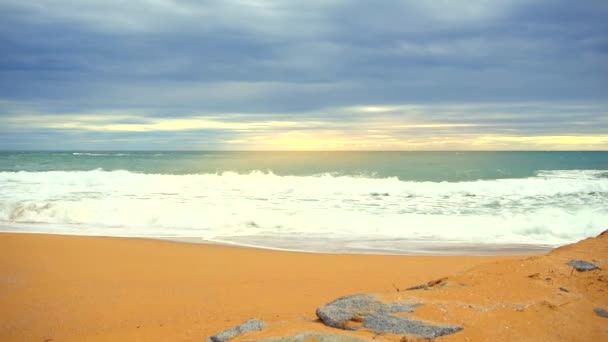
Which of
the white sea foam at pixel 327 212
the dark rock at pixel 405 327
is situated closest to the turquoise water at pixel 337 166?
the white sea foam at pixel 327 212

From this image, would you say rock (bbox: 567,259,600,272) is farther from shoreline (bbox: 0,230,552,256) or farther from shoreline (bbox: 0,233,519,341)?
shoreline (bbox: 0,230,552,256)

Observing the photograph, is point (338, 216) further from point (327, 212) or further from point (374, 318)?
point (374, 318)

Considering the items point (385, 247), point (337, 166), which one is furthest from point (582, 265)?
point (337, 166)

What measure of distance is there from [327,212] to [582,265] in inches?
403

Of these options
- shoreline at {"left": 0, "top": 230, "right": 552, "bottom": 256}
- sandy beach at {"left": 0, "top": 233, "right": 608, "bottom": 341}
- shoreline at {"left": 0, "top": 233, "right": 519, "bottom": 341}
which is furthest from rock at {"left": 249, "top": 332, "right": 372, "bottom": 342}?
shoreline at {"left": 0, "top": 230, "right": 552, "bottom": 256}

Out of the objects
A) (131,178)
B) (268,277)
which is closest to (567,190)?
(268,277)

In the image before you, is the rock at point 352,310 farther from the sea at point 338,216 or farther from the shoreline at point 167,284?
the sea at point 338,216

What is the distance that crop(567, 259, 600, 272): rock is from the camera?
4.16m

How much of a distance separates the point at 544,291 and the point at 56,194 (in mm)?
18988

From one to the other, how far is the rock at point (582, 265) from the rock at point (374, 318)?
1745 millimetres

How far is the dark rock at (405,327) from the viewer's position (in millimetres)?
3127

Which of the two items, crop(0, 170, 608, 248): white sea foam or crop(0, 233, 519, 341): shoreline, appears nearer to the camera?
crop(0, 233, 519, 341): shoreline

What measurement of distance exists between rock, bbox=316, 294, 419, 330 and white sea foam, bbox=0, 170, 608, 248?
6.70 meters

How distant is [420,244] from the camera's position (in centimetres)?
1003
